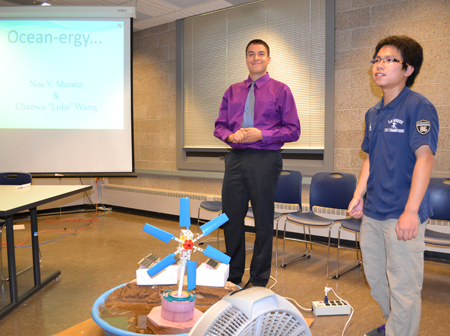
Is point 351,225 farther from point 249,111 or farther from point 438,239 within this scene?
point 249,111

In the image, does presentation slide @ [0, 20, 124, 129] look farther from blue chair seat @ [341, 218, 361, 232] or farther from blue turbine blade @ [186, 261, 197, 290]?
blue turbine blade @ [186, 261, 197, 290]

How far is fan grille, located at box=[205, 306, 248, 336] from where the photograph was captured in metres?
0.57

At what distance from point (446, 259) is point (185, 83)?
3.90 metres

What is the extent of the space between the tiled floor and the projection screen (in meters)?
0.84

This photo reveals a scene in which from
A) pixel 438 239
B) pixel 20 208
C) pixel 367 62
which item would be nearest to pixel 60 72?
pixel 20 208

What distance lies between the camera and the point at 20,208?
2148 mm

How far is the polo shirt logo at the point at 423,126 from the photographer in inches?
57.5

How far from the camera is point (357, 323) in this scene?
2146mm

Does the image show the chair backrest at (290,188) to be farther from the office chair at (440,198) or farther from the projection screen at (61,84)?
the projection screen at (61,84)

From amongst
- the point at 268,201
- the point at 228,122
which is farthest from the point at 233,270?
the point at 228,122

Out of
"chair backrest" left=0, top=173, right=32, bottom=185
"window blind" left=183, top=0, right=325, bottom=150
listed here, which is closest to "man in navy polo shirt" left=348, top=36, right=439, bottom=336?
"window blind" left=183, top=0, right=325, bottom=150

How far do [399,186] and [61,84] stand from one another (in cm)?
314

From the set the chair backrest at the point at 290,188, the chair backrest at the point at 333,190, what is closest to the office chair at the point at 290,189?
the chair backrest at the point at 290,188

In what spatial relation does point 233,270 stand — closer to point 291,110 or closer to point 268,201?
point 268,201
